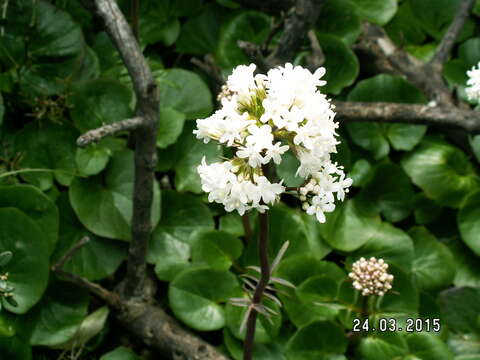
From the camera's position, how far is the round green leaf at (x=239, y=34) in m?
2.45

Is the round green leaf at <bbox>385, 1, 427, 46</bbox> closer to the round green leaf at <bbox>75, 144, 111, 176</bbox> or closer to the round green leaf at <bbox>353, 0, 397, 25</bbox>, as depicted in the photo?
the round green leaf at <bbox>353, 0, 397, 25</bbox>

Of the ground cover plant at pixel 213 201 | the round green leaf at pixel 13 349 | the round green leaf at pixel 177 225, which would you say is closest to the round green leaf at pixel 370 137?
the ground cover plant at pixel 213 201

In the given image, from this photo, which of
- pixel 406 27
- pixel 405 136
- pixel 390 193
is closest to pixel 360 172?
pixel 390 193

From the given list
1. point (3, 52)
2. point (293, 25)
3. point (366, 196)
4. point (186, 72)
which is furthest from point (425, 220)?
point (3, 52)

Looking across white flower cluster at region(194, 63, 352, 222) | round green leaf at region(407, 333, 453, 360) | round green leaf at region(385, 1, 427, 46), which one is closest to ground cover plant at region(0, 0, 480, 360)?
round green leaf at region(407, 333, 453, 360)

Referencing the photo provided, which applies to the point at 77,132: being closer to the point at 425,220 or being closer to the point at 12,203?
the point at 12,203

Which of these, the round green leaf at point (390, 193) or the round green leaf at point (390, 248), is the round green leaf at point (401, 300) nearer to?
the round green leaf at point (390, 248)

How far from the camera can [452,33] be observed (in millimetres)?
2473

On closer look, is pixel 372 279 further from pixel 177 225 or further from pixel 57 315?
pixel 57 315

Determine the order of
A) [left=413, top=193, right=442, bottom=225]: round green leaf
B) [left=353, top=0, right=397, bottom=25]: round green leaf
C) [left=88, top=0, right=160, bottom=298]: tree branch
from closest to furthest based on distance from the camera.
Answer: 1. [left=88, top=0, right=160, bottom=298]: tree branch
2. [left=413, top=193, right=442, bottom=225]: round green leaf
3. [left=353, top=0, right=397, bottom=25]: round green leaf

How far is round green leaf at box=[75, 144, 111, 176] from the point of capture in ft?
6.54

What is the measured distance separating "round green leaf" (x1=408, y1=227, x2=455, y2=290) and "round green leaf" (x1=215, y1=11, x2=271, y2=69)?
105 cm

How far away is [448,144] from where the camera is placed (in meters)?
2.35

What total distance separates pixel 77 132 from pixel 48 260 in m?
0.56
